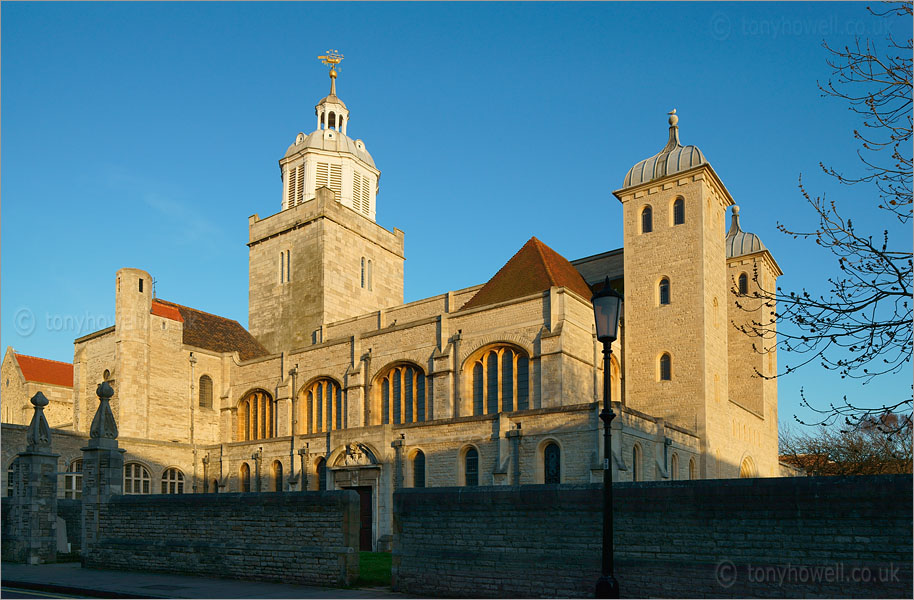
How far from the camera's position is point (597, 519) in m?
12.8

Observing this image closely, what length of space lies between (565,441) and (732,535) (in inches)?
548

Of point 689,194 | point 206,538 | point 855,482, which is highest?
point 689,194

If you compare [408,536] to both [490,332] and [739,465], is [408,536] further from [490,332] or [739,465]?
[739,465]

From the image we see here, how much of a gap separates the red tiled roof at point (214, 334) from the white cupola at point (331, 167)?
840cm

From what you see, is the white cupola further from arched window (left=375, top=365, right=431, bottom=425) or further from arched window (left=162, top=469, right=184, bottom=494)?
arched window (left=162, top=469, right=184, bottom=494)

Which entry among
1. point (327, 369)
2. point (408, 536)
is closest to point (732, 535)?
point (408, 536)

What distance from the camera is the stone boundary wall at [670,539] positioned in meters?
10.6

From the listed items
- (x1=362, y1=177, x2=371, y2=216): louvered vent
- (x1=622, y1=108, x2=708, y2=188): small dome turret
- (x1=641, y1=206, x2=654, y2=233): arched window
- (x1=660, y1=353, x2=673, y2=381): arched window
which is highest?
(x1=362, y1=177, x2=371, y2=216): louvered vent

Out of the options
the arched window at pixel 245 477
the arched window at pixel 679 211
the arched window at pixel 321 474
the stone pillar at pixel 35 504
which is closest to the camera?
the stone pillar at pixel 35 504

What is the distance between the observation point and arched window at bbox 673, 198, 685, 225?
32625mm

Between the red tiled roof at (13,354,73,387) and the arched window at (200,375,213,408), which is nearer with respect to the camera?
the arched window at (200,375,213,408)

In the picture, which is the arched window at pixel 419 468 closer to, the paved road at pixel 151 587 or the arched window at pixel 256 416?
the paved road at pixel 151 587

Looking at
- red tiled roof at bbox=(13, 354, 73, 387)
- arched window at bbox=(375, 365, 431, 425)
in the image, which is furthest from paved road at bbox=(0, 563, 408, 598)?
red tiled roof at bbox=(13, 354, 73, 387)

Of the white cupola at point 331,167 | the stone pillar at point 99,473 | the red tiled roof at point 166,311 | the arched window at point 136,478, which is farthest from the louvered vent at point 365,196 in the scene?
the stone pillar at point 99,473
